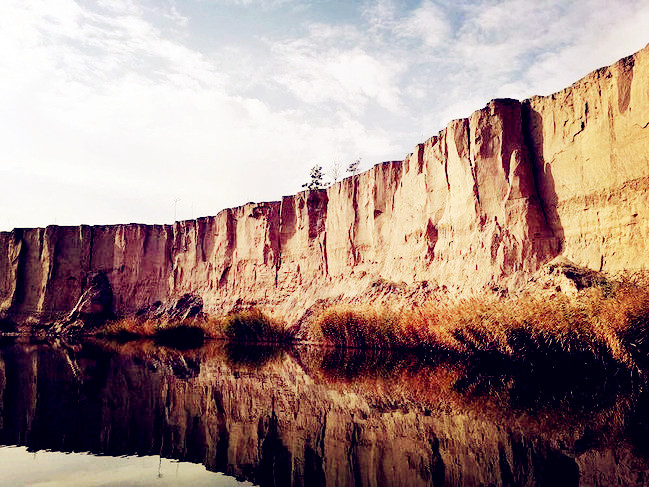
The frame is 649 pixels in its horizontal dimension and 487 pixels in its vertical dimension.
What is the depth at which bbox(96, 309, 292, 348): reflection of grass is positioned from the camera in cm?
2848

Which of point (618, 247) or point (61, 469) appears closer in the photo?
point (61, 469)

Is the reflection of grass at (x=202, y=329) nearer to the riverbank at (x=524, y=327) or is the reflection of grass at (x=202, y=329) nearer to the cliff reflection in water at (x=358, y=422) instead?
the riverbank at (x=524, y=327)

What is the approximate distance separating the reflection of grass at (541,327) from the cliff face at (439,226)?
8.76ft

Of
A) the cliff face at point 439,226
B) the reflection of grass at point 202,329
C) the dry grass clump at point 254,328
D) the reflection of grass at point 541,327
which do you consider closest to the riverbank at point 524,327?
the reflection of grass at point 541,327

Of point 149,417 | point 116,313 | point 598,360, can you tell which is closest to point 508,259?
point 598,360

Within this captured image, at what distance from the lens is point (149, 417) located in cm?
975

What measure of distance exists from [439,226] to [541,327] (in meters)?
11.4

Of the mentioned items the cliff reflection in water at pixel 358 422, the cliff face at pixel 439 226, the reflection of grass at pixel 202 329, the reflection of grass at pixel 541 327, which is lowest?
the cliff reflection in water at pixel 358 422

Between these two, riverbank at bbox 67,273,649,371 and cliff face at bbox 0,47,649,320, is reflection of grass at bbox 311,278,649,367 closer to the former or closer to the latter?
riverbank at bbox 67,273,649,371

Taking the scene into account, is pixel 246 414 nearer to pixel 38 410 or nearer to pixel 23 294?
pixel 38 410

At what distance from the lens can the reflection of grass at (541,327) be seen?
37.0 ft

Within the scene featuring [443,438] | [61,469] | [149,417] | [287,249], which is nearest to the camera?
[61,469]

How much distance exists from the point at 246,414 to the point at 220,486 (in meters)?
3.78

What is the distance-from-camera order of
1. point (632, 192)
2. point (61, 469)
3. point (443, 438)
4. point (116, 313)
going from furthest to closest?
point (116, 313)
point (632, 192)
point (443, 438)
point (61, 469)
